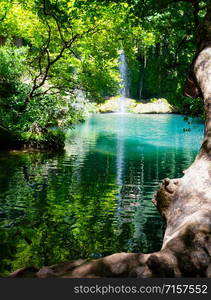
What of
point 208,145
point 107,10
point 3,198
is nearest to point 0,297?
point 208,145

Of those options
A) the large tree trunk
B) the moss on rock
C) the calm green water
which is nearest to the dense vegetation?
the calm green water

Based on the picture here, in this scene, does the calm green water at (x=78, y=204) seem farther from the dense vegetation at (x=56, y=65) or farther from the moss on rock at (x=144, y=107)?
the moss on rock at (x=144, y=107)

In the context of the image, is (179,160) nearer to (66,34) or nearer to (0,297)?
(66,34)

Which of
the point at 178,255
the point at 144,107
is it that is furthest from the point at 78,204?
the point at 144,107

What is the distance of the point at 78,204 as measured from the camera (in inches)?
363

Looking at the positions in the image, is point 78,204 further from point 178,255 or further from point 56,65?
point 56,65

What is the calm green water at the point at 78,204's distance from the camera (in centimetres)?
626

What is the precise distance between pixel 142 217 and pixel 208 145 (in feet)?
14.2

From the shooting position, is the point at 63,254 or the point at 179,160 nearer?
the point at 63,254

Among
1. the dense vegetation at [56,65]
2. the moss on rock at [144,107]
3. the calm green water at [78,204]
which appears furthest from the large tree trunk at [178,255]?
the moss on rock at [144,107]

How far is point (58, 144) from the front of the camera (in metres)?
19.3

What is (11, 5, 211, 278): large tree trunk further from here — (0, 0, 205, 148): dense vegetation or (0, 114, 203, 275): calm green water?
(0, 0, 205, 148): dense vegetation

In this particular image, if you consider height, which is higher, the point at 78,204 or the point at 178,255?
the point at 178,255

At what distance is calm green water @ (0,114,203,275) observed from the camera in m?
6.26
